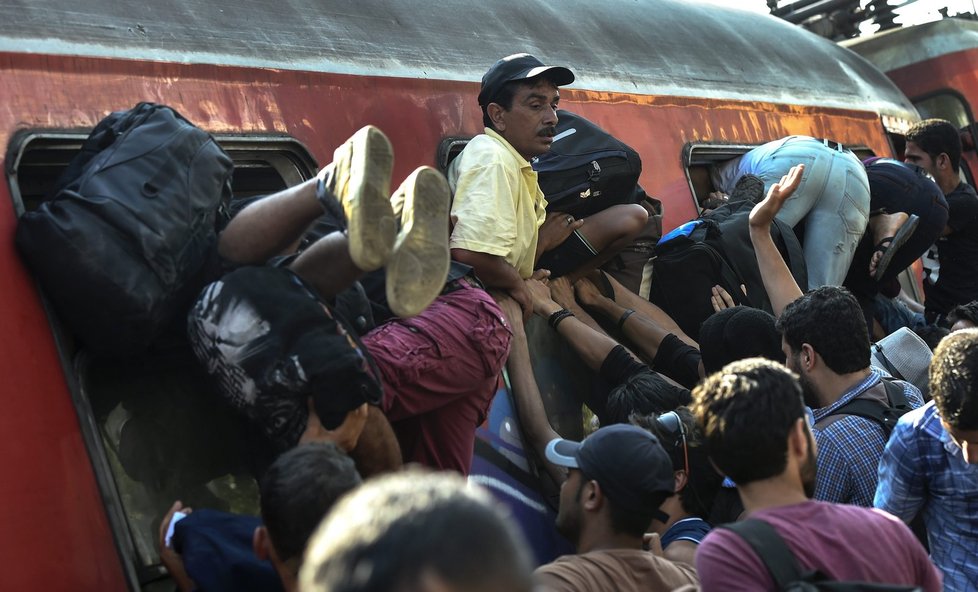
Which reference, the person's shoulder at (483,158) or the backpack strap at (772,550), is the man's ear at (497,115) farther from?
the backpack strap at (772,550)

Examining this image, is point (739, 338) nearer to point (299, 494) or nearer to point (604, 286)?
point (604, 286)

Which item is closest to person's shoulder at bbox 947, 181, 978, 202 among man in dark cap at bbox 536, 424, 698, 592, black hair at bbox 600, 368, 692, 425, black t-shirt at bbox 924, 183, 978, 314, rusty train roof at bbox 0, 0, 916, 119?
black t-shirt at bbox 924, 183, 978, 314

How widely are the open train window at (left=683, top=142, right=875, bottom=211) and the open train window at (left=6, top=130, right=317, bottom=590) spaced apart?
297cm

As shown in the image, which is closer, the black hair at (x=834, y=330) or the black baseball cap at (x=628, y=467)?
the black baseball cap at (x=628, y=467)

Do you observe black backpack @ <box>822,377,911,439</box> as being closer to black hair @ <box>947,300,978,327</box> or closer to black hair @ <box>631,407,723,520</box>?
black hair @ <box>631,407,723,520</box>

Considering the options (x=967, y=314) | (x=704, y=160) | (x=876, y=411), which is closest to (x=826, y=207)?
(x=704, y=160)

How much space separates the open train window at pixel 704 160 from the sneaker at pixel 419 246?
2.98 metres

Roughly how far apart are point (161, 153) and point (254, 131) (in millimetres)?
684

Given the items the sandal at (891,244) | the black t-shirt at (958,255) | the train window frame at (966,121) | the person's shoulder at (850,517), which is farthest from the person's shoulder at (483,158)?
the train window frame at (966,121)

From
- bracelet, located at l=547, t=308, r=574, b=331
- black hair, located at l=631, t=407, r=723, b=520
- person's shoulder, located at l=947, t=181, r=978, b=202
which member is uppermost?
person's shoulder, located at l=947, t=181, r=978, b=202

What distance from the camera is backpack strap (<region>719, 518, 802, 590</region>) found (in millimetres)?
2076

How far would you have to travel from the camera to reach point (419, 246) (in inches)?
107

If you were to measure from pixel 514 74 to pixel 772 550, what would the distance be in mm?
2407

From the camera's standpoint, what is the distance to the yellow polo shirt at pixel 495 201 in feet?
12.7
